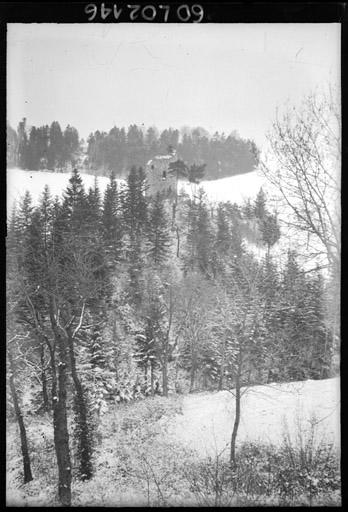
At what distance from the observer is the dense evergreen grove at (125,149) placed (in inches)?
191

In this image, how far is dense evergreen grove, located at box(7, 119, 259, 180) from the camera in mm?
4859

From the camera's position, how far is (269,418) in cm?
478

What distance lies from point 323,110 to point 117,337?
447 cm

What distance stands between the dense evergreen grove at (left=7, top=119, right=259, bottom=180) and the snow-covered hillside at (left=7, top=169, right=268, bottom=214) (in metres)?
0.11

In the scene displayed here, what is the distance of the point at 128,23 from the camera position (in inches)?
185

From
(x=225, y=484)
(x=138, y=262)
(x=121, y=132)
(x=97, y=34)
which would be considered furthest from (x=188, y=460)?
(x=97, y=34)

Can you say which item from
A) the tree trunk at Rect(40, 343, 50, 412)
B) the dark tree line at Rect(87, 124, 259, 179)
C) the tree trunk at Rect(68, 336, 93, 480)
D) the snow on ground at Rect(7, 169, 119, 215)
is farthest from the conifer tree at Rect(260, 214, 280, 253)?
the tree trunk at Rect(40, 343, 50, 412)

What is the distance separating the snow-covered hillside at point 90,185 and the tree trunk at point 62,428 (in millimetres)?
2168

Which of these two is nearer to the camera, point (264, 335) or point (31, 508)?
point (31, 508)

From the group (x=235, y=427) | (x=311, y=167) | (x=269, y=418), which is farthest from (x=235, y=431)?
(x=311, y=167)

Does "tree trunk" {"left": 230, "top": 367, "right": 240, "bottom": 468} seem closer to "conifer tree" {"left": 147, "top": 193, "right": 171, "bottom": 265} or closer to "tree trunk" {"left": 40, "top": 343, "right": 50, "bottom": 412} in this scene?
"conifer tree" {"left": 147, "top": 193, "right": 171, "bottom": 265}

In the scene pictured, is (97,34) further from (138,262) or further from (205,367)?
(205,367)
